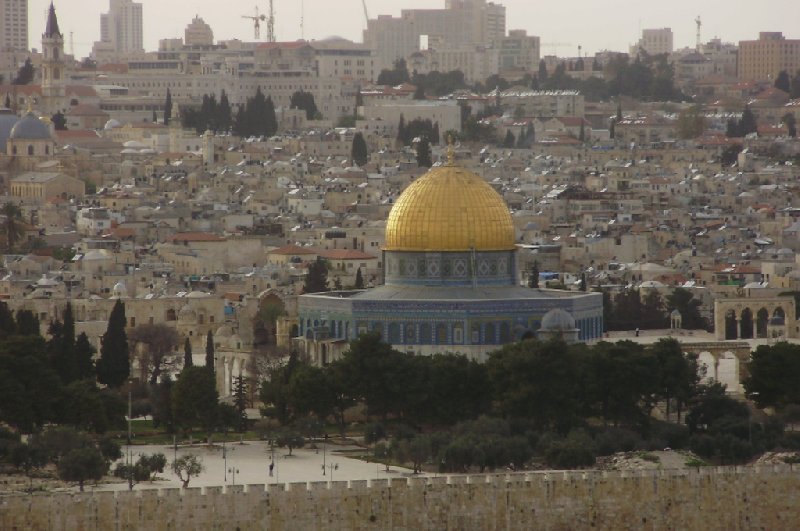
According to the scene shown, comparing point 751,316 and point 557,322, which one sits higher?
point 557,322

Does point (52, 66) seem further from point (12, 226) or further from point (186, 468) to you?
point (186, 468)

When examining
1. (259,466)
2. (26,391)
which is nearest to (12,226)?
(26,391)

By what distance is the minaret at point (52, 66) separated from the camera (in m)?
126

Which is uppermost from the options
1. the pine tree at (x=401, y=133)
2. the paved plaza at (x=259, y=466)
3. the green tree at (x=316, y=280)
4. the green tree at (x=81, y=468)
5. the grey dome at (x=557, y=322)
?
the grey dome at (x=557, y=322)

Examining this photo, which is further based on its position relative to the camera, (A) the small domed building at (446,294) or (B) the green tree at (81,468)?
(A) the small domed building at (446,294)

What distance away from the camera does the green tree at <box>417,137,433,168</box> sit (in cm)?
10400

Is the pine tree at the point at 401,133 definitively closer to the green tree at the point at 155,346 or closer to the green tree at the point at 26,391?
the green tree at the point at 155,346

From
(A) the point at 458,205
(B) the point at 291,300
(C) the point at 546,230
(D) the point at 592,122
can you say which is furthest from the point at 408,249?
(D) the point at 592,122

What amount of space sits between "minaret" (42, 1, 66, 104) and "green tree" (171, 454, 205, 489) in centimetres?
8466

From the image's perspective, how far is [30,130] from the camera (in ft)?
345

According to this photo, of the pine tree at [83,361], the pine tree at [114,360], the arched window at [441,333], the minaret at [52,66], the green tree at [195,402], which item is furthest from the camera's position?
the minaret at [52,66]

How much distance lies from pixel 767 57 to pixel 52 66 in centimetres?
5795

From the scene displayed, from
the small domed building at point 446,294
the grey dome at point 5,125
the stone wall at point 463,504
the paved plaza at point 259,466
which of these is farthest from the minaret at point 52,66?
the stone wall at point 463,504

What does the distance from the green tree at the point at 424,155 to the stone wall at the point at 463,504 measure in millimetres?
65612
